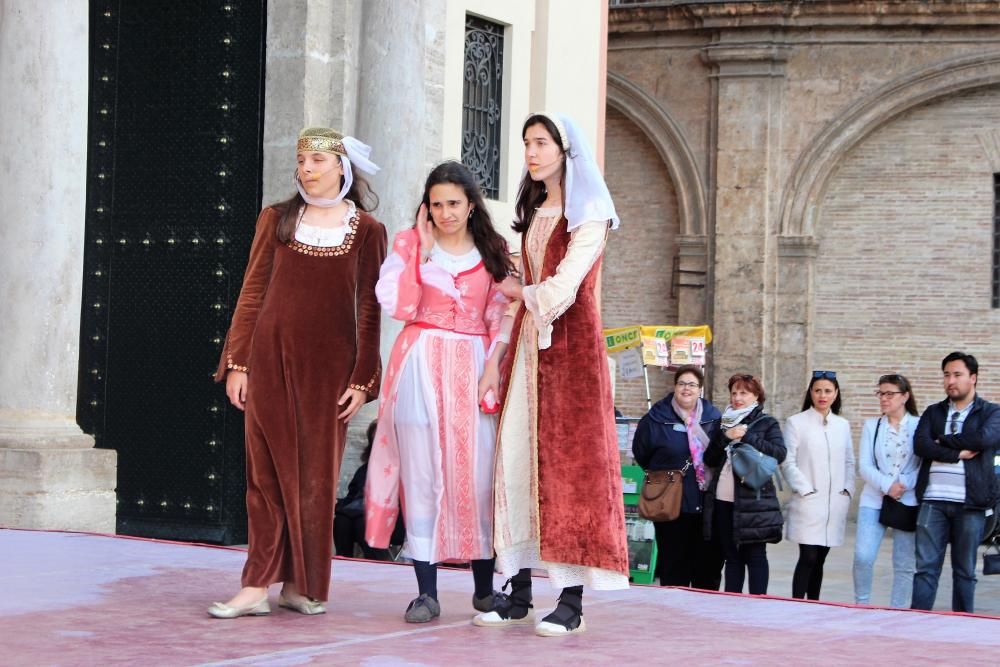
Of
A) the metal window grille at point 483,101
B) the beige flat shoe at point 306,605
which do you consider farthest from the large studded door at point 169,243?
the beige flat shoe at point 306,605

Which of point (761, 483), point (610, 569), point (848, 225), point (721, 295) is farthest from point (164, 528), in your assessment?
point (848, 225)

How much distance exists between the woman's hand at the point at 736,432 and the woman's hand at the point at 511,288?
3758 mm

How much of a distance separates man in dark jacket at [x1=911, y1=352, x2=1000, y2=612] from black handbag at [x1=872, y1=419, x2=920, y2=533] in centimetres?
23

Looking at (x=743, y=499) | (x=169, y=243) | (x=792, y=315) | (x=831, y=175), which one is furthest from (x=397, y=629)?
(x=831, y=175)

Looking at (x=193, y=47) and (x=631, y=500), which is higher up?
(x=193, y=47)

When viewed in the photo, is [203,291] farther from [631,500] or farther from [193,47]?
[631,500]

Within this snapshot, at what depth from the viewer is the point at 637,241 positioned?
841 inches

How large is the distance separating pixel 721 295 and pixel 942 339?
284 cm

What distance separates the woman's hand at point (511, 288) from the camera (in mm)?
5484

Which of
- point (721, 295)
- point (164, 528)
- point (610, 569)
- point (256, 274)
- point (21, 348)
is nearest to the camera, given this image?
point (610, 569)

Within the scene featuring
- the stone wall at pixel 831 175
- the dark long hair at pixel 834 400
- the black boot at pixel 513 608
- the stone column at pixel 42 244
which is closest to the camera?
the black boot at pixel 513 608

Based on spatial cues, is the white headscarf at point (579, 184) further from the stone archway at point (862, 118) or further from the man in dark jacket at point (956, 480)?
the stone archway at point (862, 118)

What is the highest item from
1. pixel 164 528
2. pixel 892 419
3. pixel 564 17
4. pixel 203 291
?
pixel 564 17

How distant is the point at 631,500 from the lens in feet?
36.9
